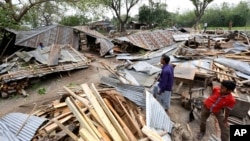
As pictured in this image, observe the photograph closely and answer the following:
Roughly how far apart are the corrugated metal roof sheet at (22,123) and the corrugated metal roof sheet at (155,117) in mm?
2613

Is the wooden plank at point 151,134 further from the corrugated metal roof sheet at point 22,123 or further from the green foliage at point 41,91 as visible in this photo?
the green foliage at point 41,91

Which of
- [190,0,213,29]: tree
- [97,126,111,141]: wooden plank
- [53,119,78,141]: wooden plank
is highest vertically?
[190,0,213,29]: tree

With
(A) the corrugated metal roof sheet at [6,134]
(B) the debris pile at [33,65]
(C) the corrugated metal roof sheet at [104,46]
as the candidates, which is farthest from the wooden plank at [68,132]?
(C) the corrugated metal roof sheet at [104,46]

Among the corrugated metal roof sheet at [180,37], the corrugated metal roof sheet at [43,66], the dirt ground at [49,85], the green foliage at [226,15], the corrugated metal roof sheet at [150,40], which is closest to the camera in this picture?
the dirt ground at [49,85]

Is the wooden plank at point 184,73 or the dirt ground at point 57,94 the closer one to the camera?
the dirt ground at point 57,94

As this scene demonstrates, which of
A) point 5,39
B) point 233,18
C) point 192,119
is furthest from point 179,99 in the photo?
point 233,18

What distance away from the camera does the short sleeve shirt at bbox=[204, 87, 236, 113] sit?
14.0ft

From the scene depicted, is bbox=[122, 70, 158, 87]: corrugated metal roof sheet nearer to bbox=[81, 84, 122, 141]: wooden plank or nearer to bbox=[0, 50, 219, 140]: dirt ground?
bbox=[0, 50, 219, 140]: dirt ground

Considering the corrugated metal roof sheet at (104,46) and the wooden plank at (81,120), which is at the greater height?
the corrugated metal roof sheet at (104,46)

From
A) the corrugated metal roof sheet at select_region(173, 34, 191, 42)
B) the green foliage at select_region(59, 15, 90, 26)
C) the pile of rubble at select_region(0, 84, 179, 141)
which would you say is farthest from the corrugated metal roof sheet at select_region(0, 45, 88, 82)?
the green foliage at select_region(59, 15, 90, 26)

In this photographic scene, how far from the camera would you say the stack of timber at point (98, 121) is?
156 inches

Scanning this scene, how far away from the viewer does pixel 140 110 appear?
5129 millimetres

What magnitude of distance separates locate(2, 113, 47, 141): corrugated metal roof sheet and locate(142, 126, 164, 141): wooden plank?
259 centimetres

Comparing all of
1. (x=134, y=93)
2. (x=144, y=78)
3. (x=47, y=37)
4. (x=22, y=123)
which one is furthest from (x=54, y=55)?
(x=134, y=93)
